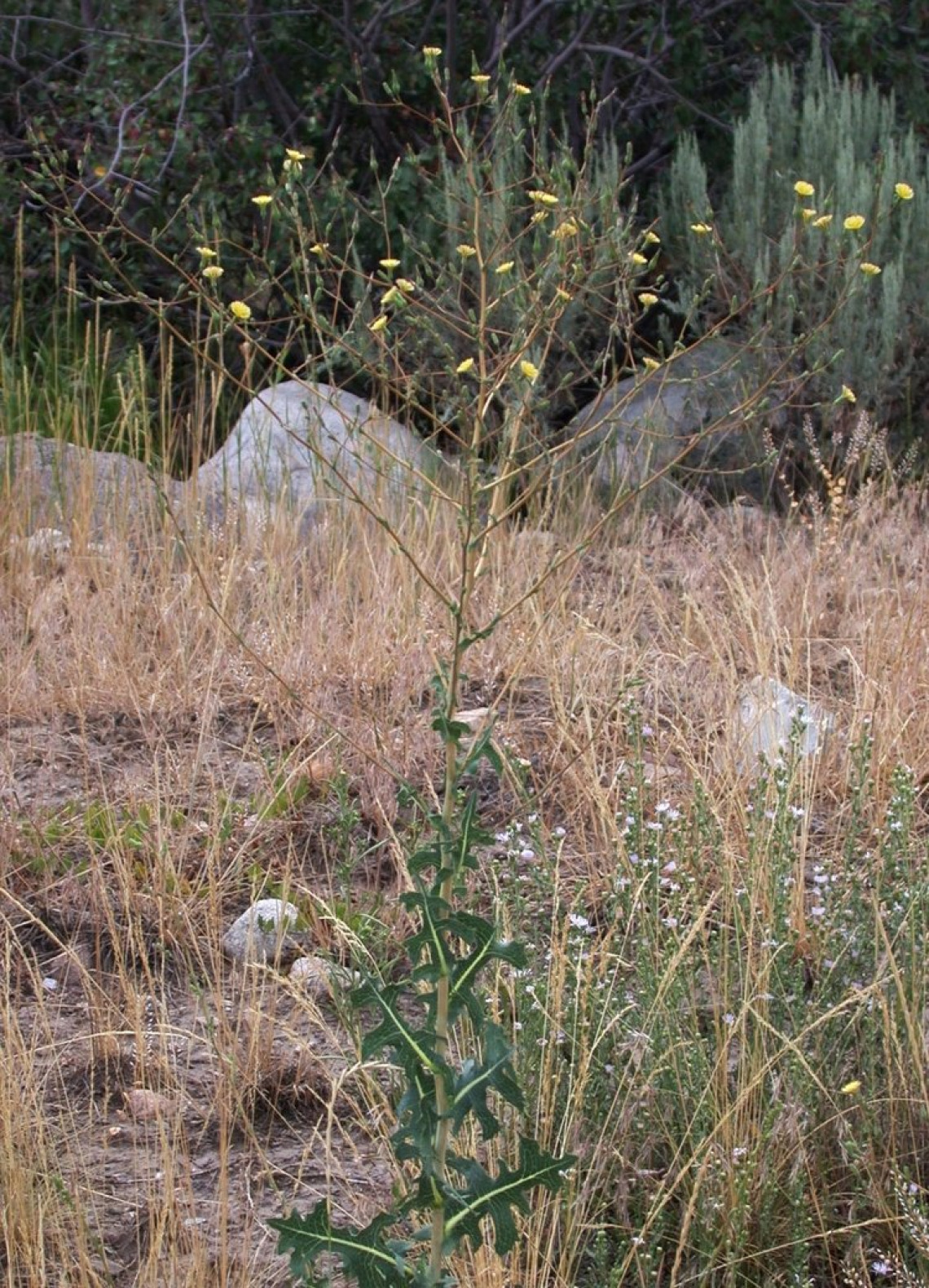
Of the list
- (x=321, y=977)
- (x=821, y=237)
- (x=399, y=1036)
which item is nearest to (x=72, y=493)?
(x=321, y=977)

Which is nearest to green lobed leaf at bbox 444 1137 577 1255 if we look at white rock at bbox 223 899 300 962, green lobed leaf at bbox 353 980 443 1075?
green lobed leaf at bbox 353 980 443 1075

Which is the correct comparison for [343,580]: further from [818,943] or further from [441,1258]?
[441,1258]

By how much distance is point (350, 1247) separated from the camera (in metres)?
1.57

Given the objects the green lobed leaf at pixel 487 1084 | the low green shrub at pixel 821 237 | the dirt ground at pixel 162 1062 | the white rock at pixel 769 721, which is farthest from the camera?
the low green shrub at pixel 821 237

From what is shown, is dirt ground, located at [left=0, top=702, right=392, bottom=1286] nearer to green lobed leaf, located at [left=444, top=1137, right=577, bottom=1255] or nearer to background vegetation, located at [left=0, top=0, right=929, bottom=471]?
green lobed leaf, located at [left=444, top=1137, right=577, bottom=1255]

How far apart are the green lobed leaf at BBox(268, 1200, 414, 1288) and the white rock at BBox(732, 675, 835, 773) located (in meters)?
1.45

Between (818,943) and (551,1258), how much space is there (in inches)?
27.6

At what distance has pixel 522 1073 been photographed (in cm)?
212

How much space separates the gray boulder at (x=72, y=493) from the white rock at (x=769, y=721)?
5.77 feet

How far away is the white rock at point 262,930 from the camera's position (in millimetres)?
2529

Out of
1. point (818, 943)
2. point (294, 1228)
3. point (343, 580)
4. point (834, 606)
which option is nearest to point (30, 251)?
point (343, 580)

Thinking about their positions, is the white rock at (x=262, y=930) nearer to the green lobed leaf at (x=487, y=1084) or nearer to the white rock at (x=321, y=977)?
the white rock at (x=321, y=977)

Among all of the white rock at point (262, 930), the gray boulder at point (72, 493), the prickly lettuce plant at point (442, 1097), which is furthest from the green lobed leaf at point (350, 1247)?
the gray boulder at point (72, 493)

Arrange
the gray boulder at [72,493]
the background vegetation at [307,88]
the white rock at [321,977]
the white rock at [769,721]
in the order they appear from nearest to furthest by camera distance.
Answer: the white rock at [321,977]
the white rock at [769,721]
the gray boulder at [72,493]
the background vegetation at [307,88]
